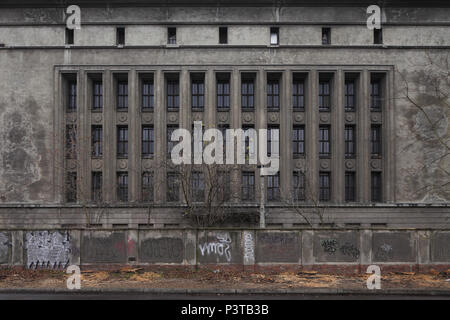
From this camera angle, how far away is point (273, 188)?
26375 mm

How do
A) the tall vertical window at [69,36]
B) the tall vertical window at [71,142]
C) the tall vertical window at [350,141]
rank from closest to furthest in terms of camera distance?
the tall vertical window at [71,142]
the tall vertical window at [69,36]
the tall vertical window at [350,141]

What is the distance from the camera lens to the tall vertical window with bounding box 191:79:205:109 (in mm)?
27125

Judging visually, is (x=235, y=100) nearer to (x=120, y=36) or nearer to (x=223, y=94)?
(x=223, y=94)

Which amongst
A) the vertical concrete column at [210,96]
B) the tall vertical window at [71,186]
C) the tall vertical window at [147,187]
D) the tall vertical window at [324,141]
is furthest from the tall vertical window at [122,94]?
the tall vertical window at [324,141]

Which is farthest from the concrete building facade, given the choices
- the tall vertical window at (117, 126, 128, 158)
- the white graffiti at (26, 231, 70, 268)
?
the white graffiti at (26, 231, 70, 268)

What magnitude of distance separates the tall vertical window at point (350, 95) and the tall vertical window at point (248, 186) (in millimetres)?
10267

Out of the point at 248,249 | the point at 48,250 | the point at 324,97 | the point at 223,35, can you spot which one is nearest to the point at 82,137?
the point at 48,250

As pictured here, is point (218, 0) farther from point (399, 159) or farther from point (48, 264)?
point (48, 264)

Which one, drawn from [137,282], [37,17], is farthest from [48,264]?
[37,17]

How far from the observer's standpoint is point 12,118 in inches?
1029

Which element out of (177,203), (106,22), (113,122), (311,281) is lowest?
(311,281)

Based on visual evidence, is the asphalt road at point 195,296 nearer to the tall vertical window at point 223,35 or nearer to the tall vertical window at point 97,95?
the tall vertical window at point 97,95

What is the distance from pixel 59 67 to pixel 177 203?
591 inches

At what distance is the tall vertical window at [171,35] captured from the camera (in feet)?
88.2
